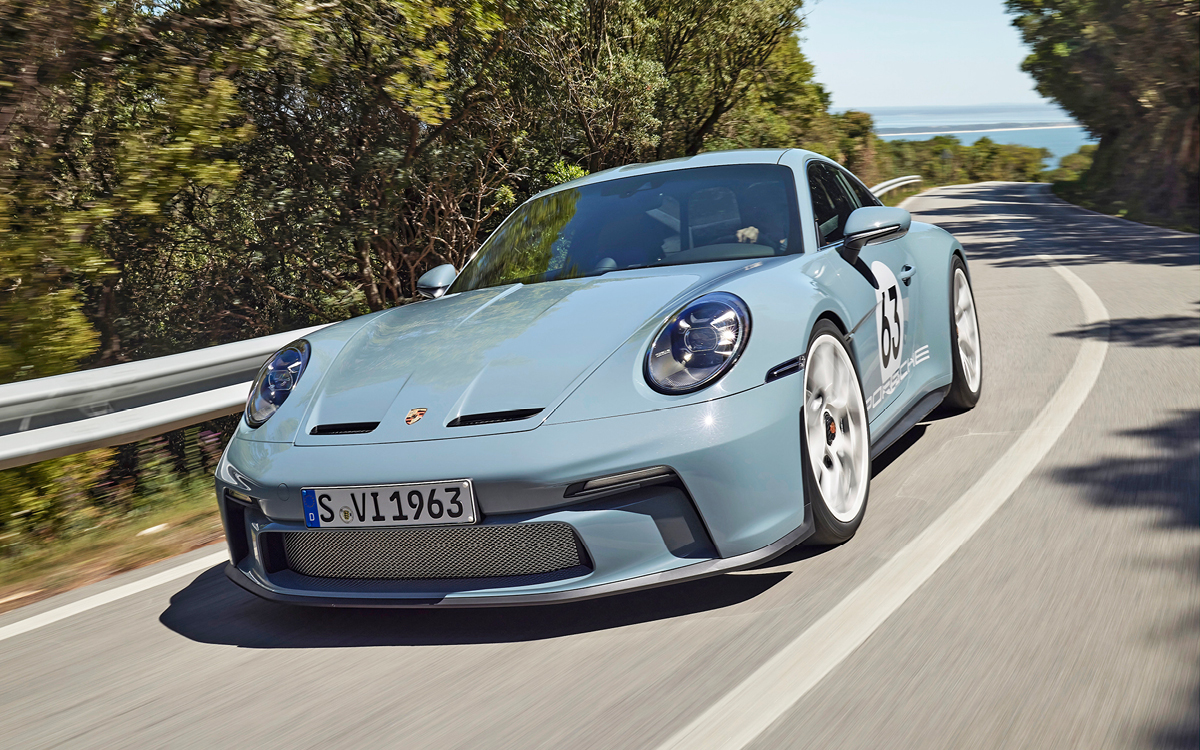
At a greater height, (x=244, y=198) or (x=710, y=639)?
(x=244, y=198)

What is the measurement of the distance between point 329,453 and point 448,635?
0.64m

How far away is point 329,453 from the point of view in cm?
310

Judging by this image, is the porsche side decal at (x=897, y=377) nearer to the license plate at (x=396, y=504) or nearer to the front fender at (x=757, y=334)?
the front fender at (x=757, y=334)

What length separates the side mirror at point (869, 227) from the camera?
13.4 ft

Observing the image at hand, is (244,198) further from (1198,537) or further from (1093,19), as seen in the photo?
(1093,19)

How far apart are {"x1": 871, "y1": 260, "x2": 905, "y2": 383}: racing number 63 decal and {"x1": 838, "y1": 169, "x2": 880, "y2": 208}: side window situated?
2.27 ft

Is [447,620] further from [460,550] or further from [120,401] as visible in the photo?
[120,401]

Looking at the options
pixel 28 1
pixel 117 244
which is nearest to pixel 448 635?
pixel 28 1

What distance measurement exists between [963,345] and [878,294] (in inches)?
54.3

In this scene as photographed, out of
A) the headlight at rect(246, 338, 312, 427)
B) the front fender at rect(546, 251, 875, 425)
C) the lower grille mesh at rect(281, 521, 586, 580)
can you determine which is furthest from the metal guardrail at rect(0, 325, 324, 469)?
the front fender at rect(546, 251, 875, 425)

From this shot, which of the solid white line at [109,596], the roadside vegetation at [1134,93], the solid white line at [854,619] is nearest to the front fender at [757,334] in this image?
the solid white line at [854,619]

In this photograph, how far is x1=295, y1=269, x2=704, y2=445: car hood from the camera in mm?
3084

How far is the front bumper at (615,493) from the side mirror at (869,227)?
125 centimetres

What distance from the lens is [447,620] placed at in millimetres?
3215
